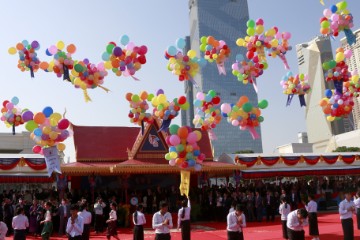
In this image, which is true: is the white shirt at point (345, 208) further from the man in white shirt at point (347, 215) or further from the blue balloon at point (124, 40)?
the blue balloon at point (124, 40)

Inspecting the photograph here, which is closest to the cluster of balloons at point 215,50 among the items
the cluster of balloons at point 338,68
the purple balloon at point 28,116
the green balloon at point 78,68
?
the cluster of balloons at point 338,68

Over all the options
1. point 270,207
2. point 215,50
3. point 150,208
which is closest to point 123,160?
point 150,208

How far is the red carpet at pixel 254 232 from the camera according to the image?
13.3 metres

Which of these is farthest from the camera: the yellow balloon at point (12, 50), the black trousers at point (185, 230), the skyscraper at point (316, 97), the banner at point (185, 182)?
the skyscraper at point (316, 97)

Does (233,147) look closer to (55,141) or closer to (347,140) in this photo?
(347,140)

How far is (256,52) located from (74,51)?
7.17 metres

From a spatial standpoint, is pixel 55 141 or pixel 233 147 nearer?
pixel 55 141

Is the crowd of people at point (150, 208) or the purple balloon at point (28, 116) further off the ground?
the purple balloon at point (28, 116)

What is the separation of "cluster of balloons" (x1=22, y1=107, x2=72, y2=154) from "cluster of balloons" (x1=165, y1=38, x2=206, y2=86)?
4.65 meters

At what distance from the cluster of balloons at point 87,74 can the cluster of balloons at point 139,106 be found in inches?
62.8

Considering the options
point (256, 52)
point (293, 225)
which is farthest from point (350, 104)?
point (293, 225)

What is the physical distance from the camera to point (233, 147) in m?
140

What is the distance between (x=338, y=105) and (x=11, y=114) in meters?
12.9

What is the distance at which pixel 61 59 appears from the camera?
14461 millimetres
